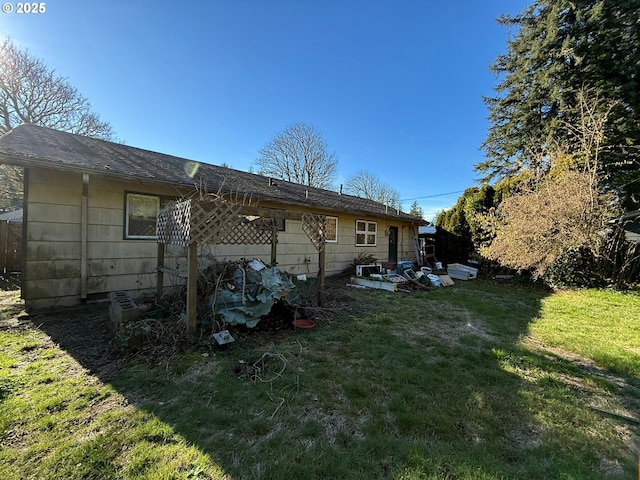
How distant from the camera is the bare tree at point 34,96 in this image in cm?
1333

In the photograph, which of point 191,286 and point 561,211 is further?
point 561,211

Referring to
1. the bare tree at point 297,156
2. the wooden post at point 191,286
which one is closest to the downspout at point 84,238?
the wooden post at point 191,286

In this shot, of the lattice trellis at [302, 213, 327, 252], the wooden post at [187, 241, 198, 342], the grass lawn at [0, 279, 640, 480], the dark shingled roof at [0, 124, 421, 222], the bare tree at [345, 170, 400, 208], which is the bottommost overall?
the grass lawn at [0, 279, 640, 480]

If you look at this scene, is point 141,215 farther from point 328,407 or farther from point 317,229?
point 328,407

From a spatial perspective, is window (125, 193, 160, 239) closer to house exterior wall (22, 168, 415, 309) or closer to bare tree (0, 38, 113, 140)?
house exterior wall (22, 168, 415, 309)

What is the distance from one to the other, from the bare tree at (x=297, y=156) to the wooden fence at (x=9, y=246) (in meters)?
16.2

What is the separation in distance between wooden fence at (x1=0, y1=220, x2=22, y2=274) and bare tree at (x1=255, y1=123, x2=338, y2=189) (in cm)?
1616

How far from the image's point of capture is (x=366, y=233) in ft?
37.6

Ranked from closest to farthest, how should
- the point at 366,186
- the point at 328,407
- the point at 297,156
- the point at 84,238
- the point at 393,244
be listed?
the point at 328,407 < the point at 84,238 < the point at 393,244 < the point at 297,156 < the point at 366,186

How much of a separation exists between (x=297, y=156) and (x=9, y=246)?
58.0 ft

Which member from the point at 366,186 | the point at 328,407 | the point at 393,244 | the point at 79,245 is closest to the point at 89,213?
the point at 79,245

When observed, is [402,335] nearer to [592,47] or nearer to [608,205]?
[608,205]

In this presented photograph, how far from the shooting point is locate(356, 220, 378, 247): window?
1110 cm

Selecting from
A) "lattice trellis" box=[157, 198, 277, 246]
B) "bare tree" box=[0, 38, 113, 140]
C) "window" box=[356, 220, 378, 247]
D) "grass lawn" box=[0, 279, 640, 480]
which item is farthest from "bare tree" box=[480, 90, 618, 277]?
"bare tree" box=[0, 38, 113, 140]
